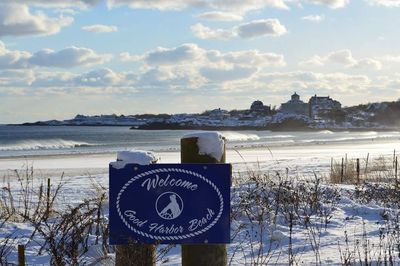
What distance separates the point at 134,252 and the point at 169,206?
40cm

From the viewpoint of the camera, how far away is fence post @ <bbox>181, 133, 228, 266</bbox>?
368cm

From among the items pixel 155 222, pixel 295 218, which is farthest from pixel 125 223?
pixel 295 218

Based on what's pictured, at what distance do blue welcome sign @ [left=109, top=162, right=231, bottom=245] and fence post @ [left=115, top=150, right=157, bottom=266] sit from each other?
0.06m

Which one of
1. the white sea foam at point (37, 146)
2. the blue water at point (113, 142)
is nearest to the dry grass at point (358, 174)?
the blue water at point (113, 142)

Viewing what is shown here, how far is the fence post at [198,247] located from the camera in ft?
12.1

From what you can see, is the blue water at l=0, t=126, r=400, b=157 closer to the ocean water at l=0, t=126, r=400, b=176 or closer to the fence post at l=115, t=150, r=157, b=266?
the ocean water at l=0, t=126, r=400, b=176

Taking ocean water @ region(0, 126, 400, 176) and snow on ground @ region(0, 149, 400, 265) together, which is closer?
snow on ground @ region(0, 149, 400, 265)

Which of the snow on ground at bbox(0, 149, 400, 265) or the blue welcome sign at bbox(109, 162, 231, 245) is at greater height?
the blue welcome sign at bbox(109, 162, 231, 245)

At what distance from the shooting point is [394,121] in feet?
620

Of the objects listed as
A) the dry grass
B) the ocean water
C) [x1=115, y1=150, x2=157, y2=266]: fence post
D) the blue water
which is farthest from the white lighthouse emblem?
the blue water

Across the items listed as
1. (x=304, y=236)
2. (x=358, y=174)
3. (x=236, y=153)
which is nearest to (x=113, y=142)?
(x=236, y=153)

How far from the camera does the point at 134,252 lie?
3.75 metres

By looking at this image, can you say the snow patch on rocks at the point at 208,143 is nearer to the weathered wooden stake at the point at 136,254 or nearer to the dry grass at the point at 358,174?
the weathered wooden stake at the point at 136,254

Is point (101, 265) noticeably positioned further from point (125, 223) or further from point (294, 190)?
point (294, 190)
